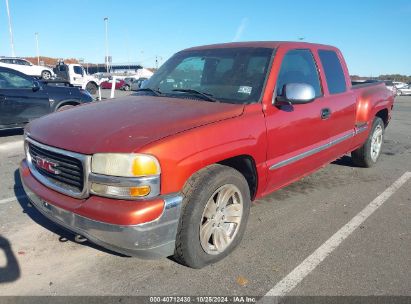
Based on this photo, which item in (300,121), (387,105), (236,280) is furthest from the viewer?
(387,105)

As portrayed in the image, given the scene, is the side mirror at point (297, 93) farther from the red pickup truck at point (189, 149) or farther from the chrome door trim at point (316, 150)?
the chrome door trim at point (316, 150)

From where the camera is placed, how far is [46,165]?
3.04m

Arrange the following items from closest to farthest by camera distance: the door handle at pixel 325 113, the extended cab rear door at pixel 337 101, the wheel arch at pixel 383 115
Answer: the door handle at pixel 325 113 < the extended cab rear door at pixel 337 101 < the wheel arch at pixel 383 115

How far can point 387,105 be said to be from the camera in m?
6.34

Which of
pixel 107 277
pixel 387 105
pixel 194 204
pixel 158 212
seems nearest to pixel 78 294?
pixel 107 277

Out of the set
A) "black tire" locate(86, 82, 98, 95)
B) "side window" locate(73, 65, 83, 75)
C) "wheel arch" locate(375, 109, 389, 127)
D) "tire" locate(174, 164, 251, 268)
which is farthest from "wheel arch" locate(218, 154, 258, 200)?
"black tire" locate(86, 82, 98, 95)

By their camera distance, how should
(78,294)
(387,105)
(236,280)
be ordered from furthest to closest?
1. (387,105)
2. (236,280)
3. (78,294)

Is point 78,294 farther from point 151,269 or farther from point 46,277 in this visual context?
point 151,269

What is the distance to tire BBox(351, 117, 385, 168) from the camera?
19.6 feet

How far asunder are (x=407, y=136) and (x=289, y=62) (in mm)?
7104

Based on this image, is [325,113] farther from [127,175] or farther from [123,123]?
[127,175]

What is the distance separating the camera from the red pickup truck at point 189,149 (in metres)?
2.59

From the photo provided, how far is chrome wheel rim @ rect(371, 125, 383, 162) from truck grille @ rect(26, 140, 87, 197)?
4886mm

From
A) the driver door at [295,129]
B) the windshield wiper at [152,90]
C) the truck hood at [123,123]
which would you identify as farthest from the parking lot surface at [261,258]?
the windshield wiper at [152,90]
